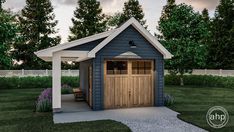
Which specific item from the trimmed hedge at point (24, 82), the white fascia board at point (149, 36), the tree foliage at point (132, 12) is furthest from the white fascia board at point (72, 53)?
the tree foliage at point (132, 12)

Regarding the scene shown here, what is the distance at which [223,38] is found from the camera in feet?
103

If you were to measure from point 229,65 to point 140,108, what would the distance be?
24928mm

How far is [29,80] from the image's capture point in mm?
24188

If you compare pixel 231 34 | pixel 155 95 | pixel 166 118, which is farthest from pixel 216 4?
pixel 166 118

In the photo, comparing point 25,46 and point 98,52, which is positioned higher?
point 25,46

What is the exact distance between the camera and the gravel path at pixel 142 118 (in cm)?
791

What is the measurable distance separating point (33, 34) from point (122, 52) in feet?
80.3

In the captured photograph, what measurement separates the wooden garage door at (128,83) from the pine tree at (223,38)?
23112 millimetres

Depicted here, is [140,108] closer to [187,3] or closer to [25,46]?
[187,3]

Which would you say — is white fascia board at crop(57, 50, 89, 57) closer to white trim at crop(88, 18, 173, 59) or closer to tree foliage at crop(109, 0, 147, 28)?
white trim at crop(88, 18, 173, 59)

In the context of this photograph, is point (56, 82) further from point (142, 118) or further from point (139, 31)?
point (139, 31)

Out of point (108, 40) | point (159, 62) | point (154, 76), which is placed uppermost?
point (108, 40)

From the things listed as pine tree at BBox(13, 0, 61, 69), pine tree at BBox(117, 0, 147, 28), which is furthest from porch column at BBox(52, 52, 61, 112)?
pine tree at BBox(117, 0, 147, 28)

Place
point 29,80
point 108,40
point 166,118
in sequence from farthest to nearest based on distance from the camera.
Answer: point 29,80
point 108,40
point 166,118
